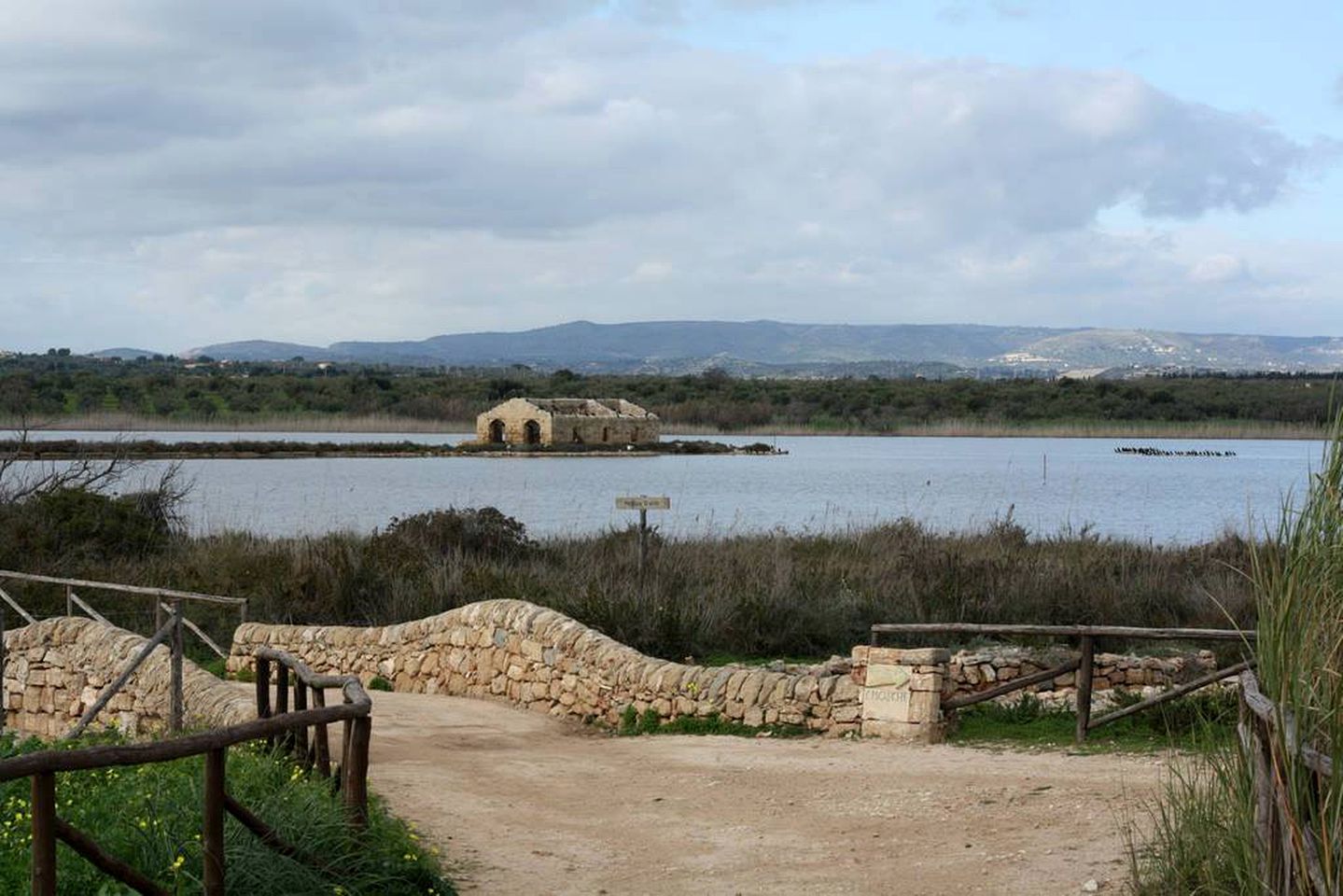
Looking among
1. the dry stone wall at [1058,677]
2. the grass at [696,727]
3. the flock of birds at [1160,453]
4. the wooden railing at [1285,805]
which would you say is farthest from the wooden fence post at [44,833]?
the flock of birds at [1160,453]

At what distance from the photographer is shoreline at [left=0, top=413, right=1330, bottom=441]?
260 feet

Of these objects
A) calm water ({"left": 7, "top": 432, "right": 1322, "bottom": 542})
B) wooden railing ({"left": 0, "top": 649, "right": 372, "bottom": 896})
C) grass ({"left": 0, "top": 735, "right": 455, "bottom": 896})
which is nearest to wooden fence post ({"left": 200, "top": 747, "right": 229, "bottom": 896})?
wooden railing ({"left": 0, "top": 649, "right": 372, "bottom": 896})

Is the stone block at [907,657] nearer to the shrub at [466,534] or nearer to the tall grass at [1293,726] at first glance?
the tall grass at [1293,726]

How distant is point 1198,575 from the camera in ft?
70.0

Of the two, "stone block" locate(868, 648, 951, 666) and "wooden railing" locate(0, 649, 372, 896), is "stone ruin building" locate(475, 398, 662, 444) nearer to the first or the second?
"stone block" locate(868, 648, 951, 666)

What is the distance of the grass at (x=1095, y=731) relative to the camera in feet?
40.2

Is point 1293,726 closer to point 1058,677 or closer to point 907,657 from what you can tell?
point 907,657

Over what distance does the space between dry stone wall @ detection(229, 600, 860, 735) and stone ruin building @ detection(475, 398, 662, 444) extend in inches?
2273

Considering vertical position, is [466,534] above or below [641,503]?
below

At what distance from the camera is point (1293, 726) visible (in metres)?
5.96

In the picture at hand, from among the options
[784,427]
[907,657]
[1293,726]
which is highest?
[1293,726]

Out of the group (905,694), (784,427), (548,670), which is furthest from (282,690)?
(784,427)

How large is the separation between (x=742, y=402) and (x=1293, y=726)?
324ft

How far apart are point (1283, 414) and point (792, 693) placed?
71.8 meters
